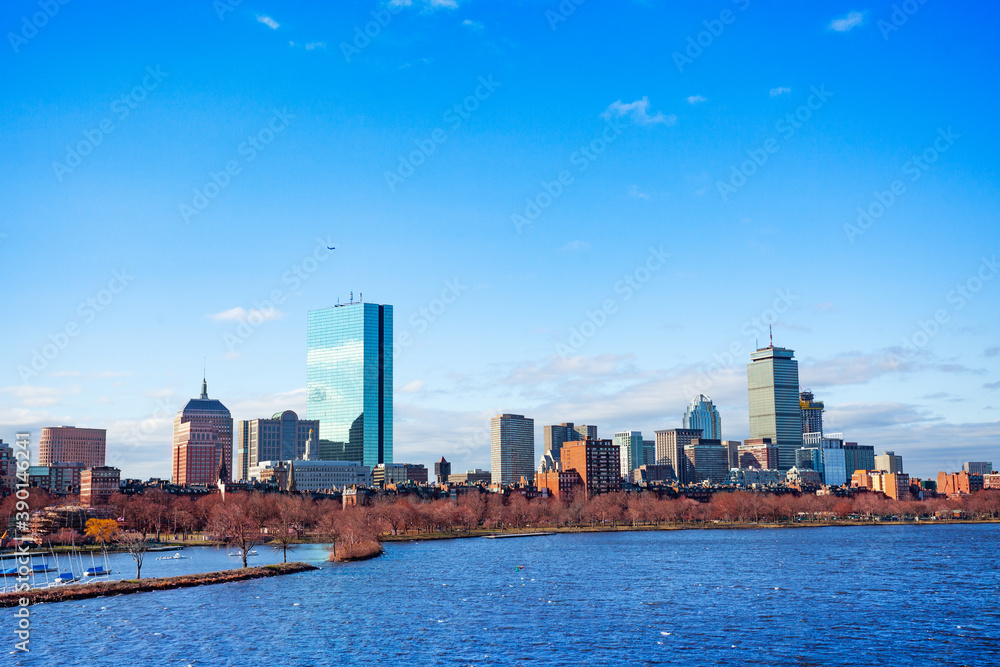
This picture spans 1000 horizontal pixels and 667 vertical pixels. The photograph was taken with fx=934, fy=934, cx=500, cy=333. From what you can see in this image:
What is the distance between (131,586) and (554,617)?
5099cm

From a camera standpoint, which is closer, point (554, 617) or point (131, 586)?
point (554, 617)

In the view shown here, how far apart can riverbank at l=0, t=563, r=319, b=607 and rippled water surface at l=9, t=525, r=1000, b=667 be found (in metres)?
3.06

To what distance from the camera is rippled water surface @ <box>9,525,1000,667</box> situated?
68.1 meters

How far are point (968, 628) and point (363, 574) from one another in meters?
74.8

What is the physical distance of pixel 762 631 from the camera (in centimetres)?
7581

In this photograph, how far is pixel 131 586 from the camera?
105 meters

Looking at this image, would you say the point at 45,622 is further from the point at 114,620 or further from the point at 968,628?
the point at 968,628

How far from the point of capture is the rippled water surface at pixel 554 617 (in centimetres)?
6812

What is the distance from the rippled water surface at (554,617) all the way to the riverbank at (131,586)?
3.06 metres

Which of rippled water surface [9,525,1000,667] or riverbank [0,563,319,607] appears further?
riverbank [0,563,319,607]

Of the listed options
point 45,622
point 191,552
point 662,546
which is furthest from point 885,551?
point 45,622

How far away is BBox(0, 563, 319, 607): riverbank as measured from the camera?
97.5 metres

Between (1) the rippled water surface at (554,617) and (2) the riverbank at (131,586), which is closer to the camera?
(1) the rippled water surface at (554,617)

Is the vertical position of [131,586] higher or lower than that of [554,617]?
higher
